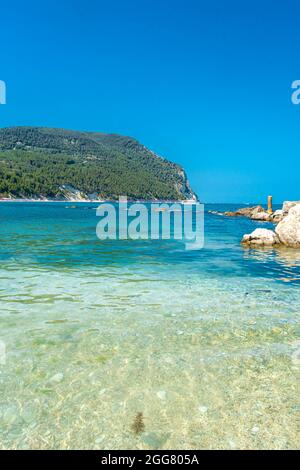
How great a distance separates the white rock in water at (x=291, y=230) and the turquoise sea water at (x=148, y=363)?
12.7 meters

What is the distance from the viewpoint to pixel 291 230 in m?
26.0

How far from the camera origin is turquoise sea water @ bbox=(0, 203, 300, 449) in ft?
15.2

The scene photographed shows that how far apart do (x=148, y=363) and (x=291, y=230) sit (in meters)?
22.7

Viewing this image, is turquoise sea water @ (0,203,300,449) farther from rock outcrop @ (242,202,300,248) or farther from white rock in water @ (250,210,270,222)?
white rock in water @ (250,210,270,222)

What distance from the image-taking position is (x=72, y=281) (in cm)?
1354

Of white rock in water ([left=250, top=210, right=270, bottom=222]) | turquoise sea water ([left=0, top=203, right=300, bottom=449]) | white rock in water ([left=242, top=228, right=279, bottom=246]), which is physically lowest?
turquoise sea water ([left=0, top=203, right=300, bottom=449])

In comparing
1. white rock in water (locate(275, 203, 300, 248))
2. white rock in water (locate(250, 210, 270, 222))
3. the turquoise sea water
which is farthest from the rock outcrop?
white rock in water (locate(250, 210, 270, 222))

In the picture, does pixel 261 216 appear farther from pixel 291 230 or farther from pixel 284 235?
pixel 291 230

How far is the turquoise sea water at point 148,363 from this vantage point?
462 centimetres

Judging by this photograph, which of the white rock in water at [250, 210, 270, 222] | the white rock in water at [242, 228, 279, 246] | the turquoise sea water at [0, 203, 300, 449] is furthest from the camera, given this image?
the white rock in water at [250, 210, 270, 222]

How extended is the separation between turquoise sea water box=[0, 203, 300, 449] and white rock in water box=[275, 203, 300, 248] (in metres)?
12.7

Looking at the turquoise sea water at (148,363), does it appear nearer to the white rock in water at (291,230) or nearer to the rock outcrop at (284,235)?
the rock outcrop at (284,235)

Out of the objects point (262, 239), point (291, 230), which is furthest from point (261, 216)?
point (262, 239)
